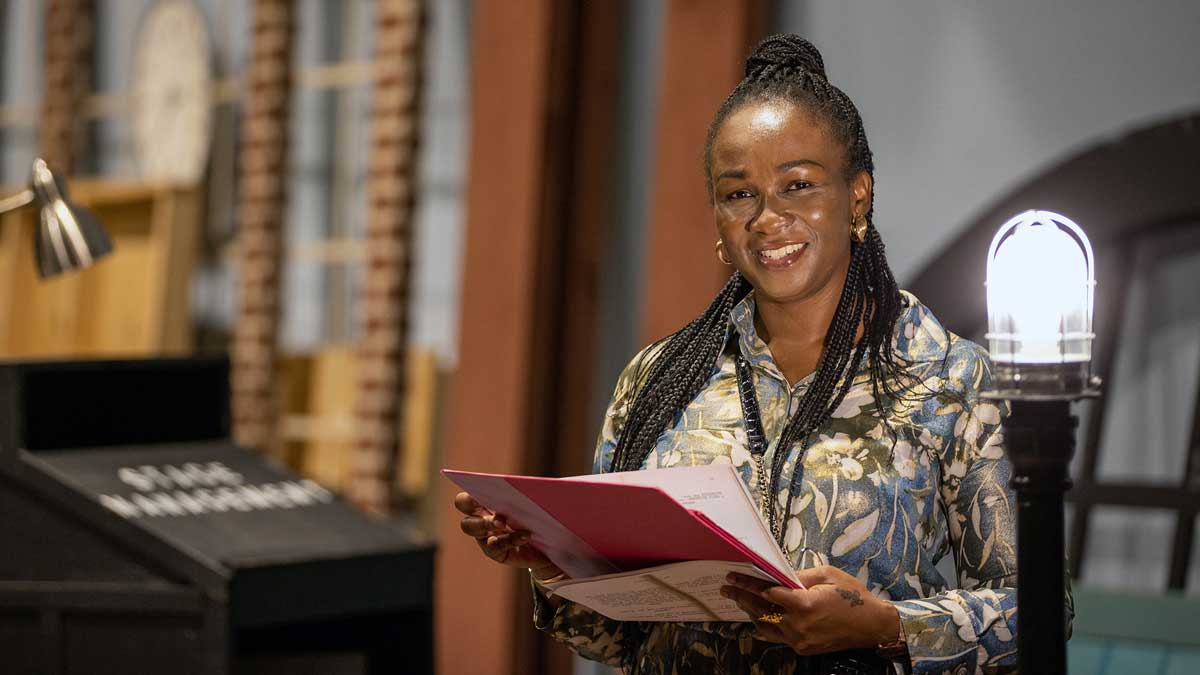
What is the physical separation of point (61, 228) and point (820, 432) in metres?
1.52

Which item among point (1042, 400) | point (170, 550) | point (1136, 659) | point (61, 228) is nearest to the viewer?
point (1042, 400)

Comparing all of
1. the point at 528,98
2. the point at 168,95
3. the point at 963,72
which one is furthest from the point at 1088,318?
the point at 168,95

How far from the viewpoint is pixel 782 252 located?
1474 mm

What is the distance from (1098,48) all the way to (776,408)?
1770 millimetres

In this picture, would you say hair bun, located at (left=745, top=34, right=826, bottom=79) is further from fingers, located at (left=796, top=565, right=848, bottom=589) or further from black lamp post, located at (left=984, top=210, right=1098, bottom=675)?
fingers, located at (left=796, top=565, right=848, bottom=589)

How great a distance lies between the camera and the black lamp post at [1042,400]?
4.17ft

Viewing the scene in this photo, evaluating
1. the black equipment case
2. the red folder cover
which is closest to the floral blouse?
the red folder cover

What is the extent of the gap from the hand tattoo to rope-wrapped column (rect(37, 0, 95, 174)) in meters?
5.00

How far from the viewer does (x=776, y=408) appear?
1.51m

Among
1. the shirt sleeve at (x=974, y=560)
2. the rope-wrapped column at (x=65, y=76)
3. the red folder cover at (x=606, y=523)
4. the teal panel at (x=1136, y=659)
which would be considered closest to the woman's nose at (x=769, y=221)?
the shirt sleeve at (x=974, y=560)

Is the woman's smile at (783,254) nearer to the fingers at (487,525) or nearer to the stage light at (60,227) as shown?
the fingers at (487,525)

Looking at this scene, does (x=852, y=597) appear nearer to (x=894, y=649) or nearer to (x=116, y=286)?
(x=894, y=649)

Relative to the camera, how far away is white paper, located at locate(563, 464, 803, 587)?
134 centimetres

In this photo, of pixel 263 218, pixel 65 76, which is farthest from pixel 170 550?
pixel 65 76
